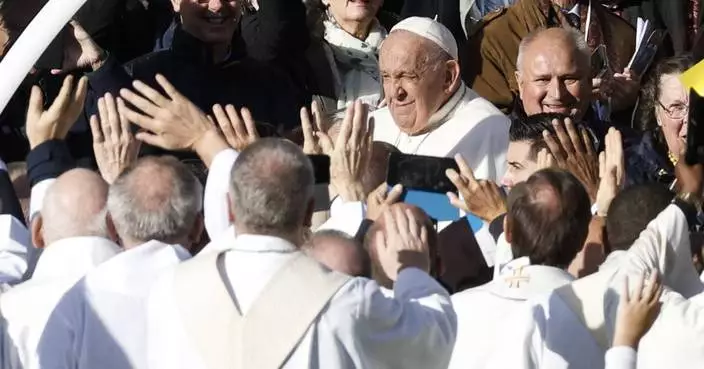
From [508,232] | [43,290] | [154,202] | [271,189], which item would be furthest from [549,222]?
[43,290]

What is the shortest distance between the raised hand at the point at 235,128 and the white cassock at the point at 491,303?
3.90 feet

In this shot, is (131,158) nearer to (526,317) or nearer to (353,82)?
(526,317)

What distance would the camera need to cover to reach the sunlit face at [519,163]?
345 inches

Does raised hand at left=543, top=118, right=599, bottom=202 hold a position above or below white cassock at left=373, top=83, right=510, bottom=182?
above

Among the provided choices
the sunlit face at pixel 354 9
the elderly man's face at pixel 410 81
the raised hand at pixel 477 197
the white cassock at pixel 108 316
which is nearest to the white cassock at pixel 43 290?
the white cassock at pixel 108 316

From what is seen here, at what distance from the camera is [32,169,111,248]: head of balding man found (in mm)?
7367

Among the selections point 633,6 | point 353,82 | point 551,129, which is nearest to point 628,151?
point 551,129

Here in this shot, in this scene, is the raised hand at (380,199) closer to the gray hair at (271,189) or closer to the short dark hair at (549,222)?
the short dark hair at (549,222)

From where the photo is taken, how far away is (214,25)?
1000 cm

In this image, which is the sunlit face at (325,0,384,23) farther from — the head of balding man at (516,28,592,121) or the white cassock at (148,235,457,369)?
the white cassock at (148,235,457,369)

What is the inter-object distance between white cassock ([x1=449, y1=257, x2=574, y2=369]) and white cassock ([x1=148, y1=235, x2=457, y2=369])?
494 mm

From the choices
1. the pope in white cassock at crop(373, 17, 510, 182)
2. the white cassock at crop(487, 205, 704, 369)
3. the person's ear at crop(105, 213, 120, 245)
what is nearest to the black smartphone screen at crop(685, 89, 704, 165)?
the white cassock at crop(487, 205, 704, 369)

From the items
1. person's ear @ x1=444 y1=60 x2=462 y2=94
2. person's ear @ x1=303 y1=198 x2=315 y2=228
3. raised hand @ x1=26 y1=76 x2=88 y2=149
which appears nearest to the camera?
person's ear @ x1=303 y1=198 x2=315 y2=228

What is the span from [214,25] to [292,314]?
3.67 meters
